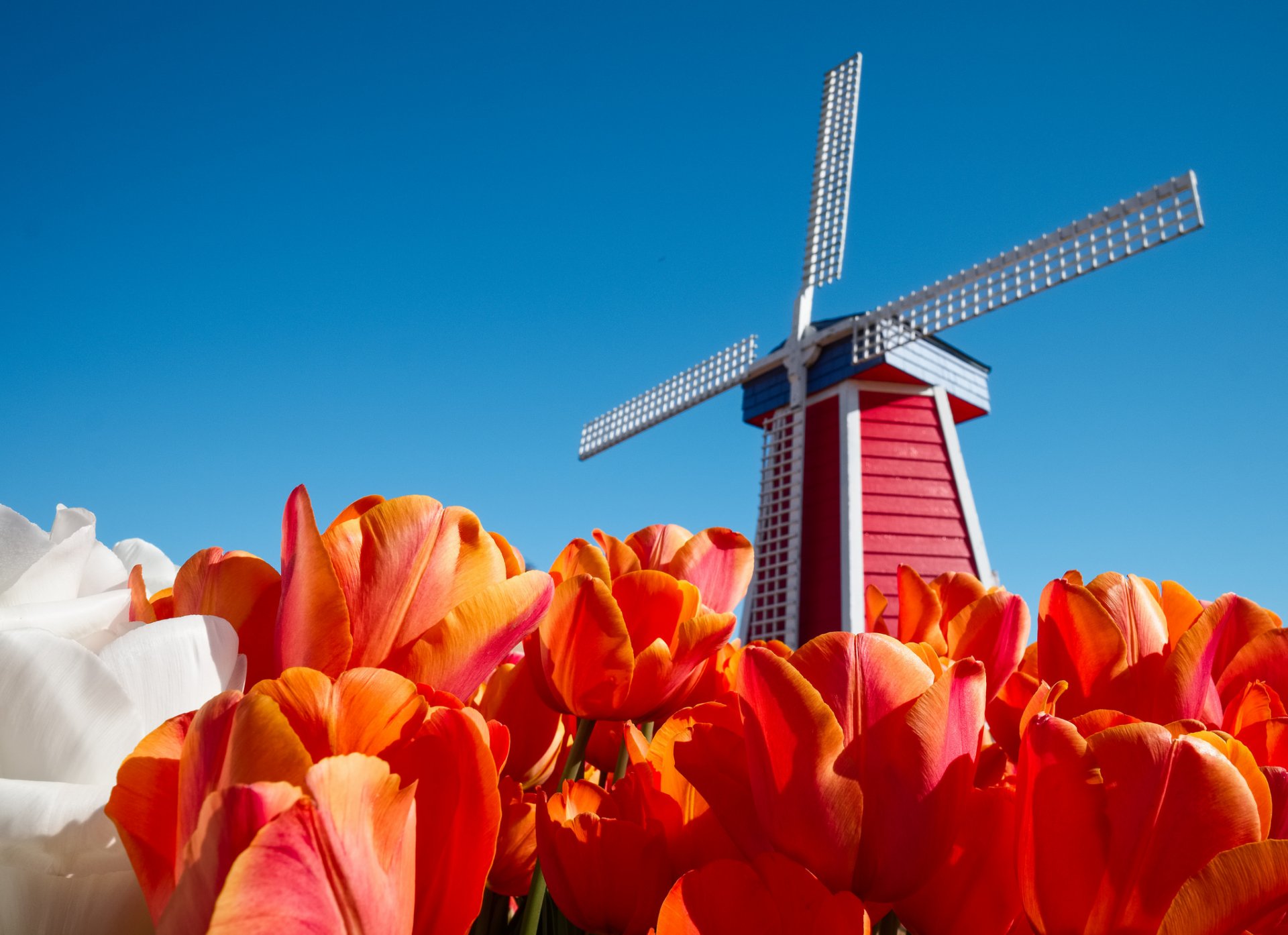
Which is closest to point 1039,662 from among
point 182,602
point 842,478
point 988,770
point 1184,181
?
point 988,770

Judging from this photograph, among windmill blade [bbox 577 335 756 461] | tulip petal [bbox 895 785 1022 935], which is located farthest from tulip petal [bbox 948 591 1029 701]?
windmill blade [bbox 577 335 756 461]

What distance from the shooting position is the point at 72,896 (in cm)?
36

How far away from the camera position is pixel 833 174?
15.0 m

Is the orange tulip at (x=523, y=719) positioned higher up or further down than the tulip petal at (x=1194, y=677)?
further down

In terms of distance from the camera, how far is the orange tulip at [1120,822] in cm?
40

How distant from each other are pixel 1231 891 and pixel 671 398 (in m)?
14.6

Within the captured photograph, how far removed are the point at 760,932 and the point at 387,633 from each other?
23 cm

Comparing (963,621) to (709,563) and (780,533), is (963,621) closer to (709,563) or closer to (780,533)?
(709,563)

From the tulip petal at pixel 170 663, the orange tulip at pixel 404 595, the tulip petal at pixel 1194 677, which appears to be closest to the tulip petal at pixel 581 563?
the orange tulip at pixel 404 595

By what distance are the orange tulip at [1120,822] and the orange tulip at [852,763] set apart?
40mm

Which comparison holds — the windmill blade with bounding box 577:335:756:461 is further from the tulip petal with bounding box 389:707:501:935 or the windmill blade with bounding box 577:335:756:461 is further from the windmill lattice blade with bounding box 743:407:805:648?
the tulip petal with bounding box 389:707:501:935

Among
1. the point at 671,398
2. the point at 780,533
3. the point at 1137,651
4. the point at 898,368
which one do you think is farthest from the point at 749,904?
the point at 671,398

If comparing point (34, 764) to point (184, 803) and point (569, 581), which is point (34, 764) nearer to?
point (184, 803)

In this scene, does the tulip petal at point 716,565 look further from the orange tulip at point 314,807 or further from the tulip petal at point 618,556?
the orange tulip at point 314,807
